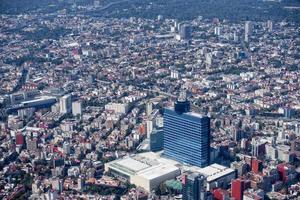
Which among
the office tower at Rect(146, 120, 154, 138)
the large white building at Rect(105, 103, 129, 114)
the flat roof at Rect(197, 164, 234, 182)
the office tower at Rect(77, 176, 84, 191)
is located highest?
the office tower at Rect(146, 120, 154, 138)

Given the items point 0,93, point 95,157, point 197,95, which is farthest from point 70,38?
point 95,157

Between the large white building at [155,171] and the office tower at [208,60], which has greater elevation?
the office tower at [208,60]

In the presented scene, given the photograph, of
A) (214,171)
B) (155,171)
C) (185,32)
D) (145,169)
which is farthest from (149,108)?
(185,32)

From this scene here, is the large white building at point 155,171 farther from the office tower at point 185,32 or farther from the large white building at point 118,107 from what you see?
the office tower at point 185,32

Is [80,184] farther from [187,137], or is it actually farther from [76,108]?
[76,108]

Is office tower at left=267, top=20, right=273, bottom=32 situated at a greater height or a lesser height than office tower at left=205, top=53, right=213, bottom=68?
greater

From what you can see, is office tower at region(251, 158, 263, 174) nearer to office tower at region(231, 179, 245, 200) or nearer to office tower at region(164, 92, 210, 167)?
office tower at region(164, 92, 210, 167)

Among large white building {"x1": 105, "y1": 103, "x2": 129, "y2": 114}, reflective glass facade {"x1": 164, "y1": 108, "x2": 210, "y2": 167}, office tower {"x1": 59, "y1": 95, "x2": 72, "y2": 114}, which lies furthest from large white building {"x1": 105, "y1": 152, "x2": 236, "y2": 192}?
office tower {"x1": 59, "y1": 95, "x2": 72, "y2": 114}

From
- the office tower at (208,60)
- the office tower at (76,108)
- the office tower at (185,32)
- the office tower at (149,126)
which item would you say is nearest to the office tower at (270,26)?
the office tower at (185,32)

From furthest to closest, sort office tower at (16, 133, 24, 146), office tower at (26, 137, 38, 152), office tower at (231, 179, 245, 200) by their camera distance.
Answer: office tower at (16, 133, 24, 146) < office tower at (26, 137, 38, 152) < office tower at (231, 179, 245, 200)
